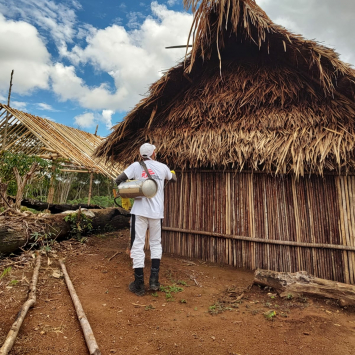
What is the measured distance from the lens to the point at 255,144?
13.6 ft

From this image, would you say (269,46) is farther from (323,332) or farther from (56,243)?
(56,243)

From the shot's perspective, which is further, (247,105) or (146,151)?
(247,105)

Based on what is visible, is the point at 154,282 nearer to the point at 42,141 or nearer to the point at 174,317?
the point at 174,317

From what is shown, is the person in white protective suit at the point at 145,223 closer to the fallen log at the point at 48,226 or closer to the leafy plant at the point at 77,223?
the fallen log at the point at 48,226

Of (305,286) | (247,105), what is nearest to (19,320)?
(305,286)

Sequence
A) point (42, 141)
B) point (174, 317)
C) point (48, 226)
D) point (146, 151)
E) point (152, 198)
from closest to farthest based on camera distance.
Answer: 1. point (174, 317)
2. point (152, 198)
3. point (146, 151)
4. point (48, 226)
5. point (42, 141)

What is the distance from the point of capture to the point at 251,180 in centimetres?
445

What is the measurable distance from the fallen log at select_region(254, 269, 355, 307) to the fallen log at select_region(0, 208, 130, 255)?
13.2 feet

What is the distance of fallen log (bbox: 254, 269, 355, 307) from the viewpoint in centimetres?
280

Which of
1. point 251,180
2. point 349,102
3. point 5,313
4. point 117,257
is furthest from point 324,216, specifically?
point 5,313

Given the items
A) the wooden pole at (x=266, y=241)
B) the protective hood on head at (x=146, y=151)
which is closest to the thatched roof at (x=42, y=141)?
the wooden pole at (x=266, y=241)

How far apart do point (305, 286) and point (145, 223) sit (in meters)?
2.07

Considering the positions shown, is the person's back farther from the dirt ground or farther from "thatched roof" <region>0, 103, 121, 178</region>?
"thatched roof" <region>0, 103, 121, 178</region>

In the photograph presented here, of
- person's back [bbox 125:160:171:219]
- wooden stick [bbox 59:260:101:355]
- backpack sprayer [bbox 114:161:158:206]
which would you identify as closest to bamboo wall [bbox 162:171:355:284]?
person's back [bbox 125:160:171:219]
